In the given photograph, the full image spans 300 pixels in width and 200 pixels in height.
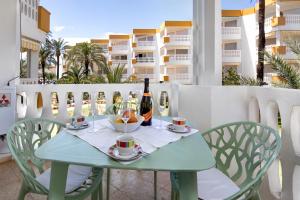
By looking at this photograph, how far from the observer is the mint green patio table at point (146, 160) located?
0.81 meters

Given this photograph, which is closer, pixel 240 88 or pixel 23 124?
pixel 23 124

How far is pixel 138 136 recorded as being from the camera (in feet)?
3.83

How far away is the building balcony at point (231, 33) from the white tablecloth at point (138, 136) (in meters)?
16.4

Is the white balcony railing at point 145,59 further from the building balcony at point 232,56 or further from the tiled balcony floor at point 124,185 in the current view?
the tiled balcony floor at point 124,185

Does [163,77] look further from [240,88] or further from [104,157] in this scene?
[104,157]

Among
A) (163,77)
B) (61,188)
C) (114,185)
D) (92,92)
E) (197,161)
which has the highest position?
(163,77)

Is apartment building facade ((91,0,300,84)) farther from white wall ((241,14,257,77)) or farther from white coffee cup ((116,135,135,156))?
white coffee cup ((116,135,135,156))

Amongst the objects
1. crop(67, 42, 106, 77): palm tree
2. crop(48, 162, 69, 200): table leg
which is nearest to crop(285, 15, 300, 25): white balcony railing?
crop(67, 42, 106, 77): palm tree

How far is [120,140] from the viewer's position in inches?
35.7

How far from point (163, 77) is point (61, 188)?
19.3 m

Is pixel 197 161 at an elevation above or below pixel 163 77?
below

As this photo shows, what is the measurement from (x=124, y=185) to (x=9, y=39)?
211 centimetres

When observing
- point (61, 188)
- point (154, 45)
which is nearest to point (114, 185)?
point (61, 188)

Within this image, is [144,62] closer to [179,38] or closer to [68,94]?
[179,38]
